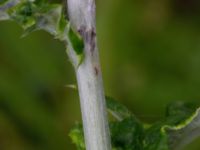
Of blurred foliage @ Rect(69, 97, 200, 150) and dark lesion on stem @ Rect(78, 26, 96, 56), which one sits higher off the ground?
dark lesion on stem @ Rect(78, 26, 96, 56)

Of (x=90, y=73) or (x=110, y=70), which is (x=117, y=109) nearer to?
(x=90, y=73)

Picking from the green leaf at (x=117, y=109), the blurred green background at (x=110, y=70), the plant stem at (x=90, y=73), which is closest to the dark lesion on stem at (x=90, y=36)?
the plant stem at (x=90, y=73)

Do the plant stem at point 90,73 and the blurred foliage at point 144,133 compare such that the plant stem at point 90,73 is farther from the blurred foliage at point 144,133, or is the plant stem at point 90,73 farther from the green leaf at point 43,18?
the blurred foliage at point 144,133

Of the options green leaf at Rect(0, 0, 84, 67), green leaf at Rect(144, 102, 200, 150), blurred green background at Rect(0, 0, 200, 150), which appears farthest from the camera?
blurred green background at Rect(0, 0, 200, 150)

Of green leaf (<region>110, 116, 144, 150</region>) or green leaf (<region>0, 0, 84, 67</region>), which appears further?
green leaf (<region>110, 116, 144, 150</region>)

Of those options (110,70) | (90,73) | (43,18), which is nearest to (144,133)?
(90,73)

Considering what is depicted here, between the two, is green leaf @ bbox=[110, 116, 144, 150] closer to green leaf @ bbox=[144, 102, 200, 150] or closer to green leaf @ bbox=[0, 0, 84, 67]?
green leaf @ bbox=[144, 102, 200, 150]

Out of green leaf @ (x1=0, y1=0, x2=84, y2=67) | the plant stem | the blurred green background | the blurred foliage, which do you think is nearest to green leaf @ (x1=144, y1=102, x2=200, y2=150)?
the blurred foliage

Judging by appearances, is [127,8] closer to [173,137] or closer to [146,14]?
[146,14]
